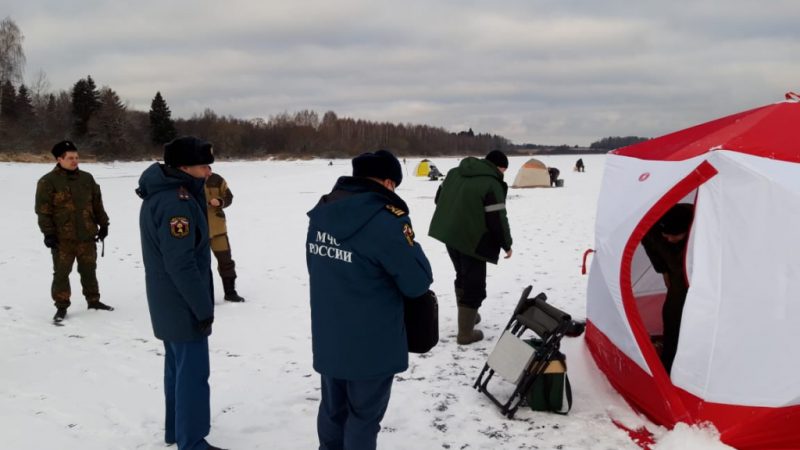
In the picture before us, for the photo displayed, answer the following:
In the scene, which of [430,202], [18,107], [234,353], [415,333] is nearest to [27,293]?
[234,353]

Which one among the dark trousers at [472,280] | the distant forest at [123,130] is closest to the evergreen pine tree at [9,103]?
the distant forest at [123,130]

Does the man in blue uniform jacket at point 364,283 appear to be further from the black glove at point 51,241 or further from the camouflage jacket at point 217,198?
the black glove at point 51,241

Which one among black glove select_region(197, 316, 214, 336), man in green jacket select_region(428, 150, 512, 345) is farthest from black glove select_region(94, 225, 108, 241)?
man in green jacket select_region(428, 150, 512, 345)

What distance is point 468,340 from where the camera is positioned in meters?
5.39

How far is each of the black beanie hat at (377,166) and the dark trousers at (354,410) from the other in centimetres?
106

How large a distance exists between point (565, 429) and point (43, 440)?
3.51 metres

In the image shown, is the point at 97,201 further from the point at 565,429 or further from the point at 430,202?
the point at 430,202

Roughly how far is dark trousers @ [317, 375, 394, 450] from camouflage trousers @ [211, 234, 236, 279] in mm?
4137

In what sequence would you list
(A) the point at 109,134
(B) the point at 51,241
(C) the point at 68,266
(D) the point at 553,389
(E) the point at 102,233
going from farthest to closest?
1. (A) the point at 109,134
2. (E) the point at 102,233
3. (C) the point at 68,266
4. (B) the point at 51,241
5. (D) the point at 553,389

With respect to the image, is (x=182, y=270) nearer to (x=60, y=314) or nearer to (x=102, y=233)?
(x=102, y=233)

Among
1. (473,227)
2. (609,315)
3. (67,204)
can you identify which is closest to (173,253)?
(473,227)

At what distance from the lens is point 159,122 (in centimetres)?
6081

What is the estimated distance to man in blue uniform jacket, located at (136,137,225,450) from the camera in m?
3.09

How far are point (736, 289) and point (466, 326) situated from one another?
2617 millimetres
